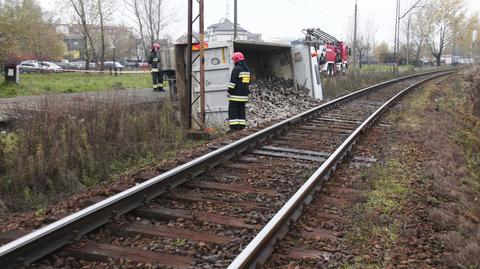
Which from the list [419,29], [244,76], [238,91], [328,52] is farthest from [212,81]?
[419,29]

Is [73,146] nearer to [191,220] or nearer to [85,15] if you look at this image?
[191,220]

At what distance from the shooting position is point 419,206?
5.27 metres

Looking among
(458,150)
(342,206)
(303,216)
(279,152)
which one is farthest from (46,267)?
(458,150)

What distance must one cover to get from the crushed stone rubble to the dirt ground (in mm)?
4046

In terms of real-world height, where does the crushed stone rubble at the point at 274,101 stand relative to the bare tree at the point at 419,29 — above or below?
below

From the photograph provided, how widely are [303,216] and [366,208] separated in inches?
32.9

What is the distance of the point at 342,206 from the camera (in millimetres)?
5234

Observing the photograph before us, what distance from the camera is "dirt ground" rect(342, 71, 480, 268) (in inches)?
157

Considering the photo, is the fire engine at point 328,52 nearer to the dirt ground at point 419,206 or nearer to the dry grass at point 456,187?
the dry grass at point 456,187

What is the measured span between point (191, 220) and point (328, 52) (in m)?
30.2

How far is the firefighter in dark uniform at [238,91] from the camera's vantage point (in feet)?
33.2

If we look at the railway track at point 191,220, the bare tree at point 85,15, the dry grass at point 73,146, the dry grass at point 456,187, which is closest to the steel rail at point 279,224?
the railway track at point 191,220

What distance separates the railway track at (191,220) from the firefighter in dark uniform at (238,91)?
9.29ft

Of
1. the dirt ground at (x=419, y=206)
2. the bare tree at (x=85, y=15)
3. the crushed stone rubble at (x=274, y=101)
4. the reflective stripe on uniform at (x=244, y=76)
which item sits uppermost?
the bare tree at (x=85, y=15)
